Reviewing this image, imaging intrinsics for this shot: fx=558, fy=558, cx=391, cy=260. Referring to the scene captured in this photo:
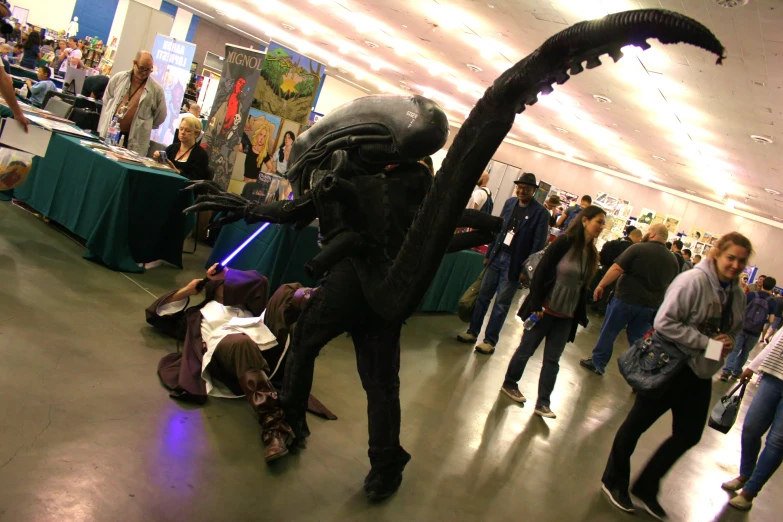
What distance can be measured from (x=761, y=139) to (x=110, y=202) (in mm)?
10007

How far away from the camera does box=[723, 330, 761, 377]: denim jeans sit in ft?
27.7

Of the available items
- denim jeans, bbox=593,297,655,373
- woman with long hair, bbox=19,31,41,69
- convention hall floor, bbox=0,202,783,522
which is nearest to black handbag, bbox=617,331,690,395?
convention hall floor, bbox=0,202,783,522

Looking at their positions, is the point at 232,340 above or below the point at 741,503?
above

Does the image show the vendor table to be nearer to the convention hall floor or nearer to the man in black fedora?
the convention hall floor

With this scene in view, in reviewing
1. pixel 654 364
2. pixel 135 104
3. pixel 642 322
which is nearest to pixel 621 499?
pixel 654 364

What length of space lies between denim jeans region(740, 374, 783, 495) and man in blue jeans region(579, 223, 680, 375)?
1.70 m

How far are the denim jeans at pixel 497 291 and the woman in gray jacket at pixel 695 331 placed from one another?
214cm

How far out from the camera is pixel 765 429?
Answer: 139 inches

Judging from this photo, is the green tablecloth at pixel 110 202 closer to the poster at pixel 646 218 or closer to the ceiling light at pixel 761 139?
the ceiling light at pixel 761 139

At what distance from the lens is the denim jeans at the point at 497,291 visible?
5.31 metres

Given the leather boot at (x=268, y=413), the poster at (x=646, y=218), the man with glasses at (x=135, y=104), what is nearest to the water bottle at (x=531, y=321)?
the leather boot at (x=268, y=413)

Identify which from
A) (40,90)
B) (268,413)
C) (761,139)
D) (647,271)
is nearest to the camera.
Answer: (268,413)

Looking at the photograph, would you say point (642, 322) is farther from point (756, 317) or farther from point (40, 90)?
point (40, 90)

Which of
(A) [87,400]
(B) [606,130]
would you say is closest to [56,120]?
(A) [87,400]
